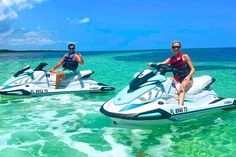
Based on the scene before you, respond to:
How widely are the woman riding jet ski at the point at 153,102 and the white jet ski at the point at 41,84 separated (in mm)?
4499

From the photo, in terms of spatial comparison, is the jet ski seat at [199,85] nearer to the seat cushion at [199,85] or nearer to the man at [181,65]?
the seat cushion at [199,85]

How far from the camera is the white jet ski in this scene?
40.3 ft

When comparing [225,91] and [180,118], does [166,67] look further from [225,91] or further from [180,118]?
[225,91]

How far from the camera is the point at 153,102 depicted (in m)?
8.37

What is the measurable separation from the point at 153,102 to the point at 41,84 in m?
5.66

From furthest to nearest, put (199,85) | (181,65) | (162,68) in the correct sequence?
(199,85), (181,65), (162,68)

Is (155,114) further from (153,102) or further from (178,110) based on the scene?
(178,110)

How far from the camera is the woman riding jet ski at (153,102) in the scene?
802cm

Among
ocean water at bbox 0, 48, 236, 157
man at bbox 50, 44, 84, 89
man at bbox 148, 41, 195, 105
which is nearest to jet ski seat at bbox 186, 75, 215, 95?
man at bbox 148, 41, 195, 105

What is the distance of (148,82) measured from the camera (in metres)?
8.54

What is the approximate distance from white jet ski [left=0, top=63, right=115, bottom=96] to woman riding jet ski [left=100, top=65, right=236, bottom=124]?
4499 millimetres

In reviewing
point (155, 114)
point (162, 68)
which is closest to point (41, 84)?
point (162, 68)

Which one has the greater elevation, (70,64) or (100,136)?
(70,64)

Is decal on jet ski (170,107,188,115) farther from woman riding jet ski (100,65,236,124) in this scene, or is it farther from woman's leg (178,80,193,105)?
woman's leg (178,80,193,105)
